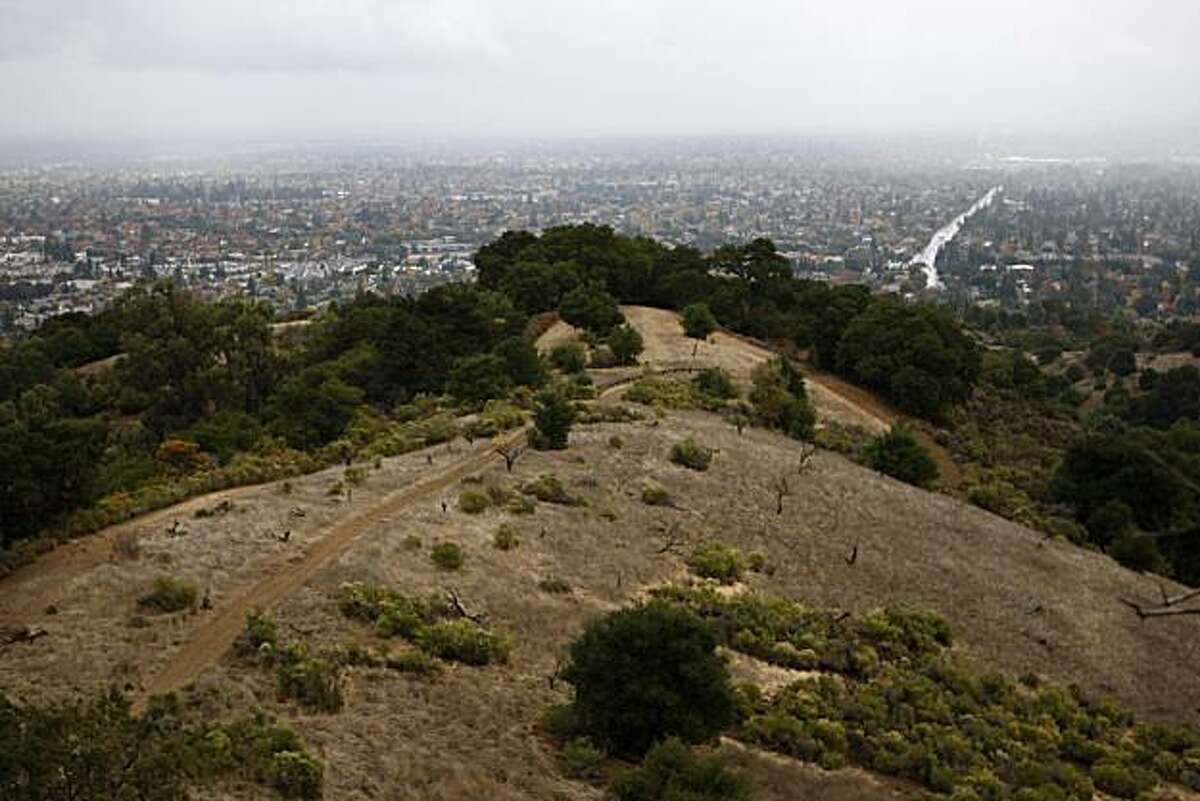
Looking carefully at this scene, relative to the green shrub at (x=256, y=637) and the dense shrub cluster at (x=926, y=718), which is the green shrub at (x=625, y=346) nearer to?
the dense shrub cluster at (x=926, y=718)

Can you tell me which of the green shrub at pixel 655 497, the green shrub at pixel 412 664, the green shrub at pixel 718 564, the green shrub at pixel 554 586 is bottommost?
the green shrub at pixel 718 564

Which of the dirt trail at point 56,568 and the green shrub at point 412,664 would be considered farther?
the dirt trail at point 56,568

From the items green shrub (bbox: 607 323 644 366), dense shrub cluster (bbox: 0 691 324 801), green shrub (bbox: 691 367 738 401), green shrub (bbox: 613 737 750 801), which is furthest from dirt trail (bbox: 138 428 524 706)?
green shrub (bbox: 607 323 644 366)

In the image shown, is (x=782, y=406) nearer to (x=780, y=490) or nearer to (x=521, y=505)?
(x=780, y=490)

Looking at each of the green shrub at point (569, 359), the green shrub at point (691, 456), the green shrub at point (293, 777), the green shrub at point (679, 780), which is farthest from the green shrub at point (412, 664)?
the green shrub at point (569, 359)

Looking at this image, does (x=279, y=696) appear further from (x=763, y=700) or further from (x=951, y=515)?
(x=951, y=515)

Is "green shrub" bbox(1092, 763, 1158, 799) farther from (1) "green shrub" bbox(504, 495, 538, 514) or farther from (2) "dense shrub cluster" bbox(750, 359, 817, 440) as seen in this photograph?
(2) "dense shrub cluster" bbox(750, 359, 817, 440)

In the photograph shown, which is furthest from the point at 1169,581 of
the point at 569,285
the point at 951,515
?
the point at 569,285

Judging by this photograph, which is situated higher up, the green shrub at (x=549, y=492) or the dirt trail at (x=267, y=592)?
the dirt trail at (x=267, y=592)
